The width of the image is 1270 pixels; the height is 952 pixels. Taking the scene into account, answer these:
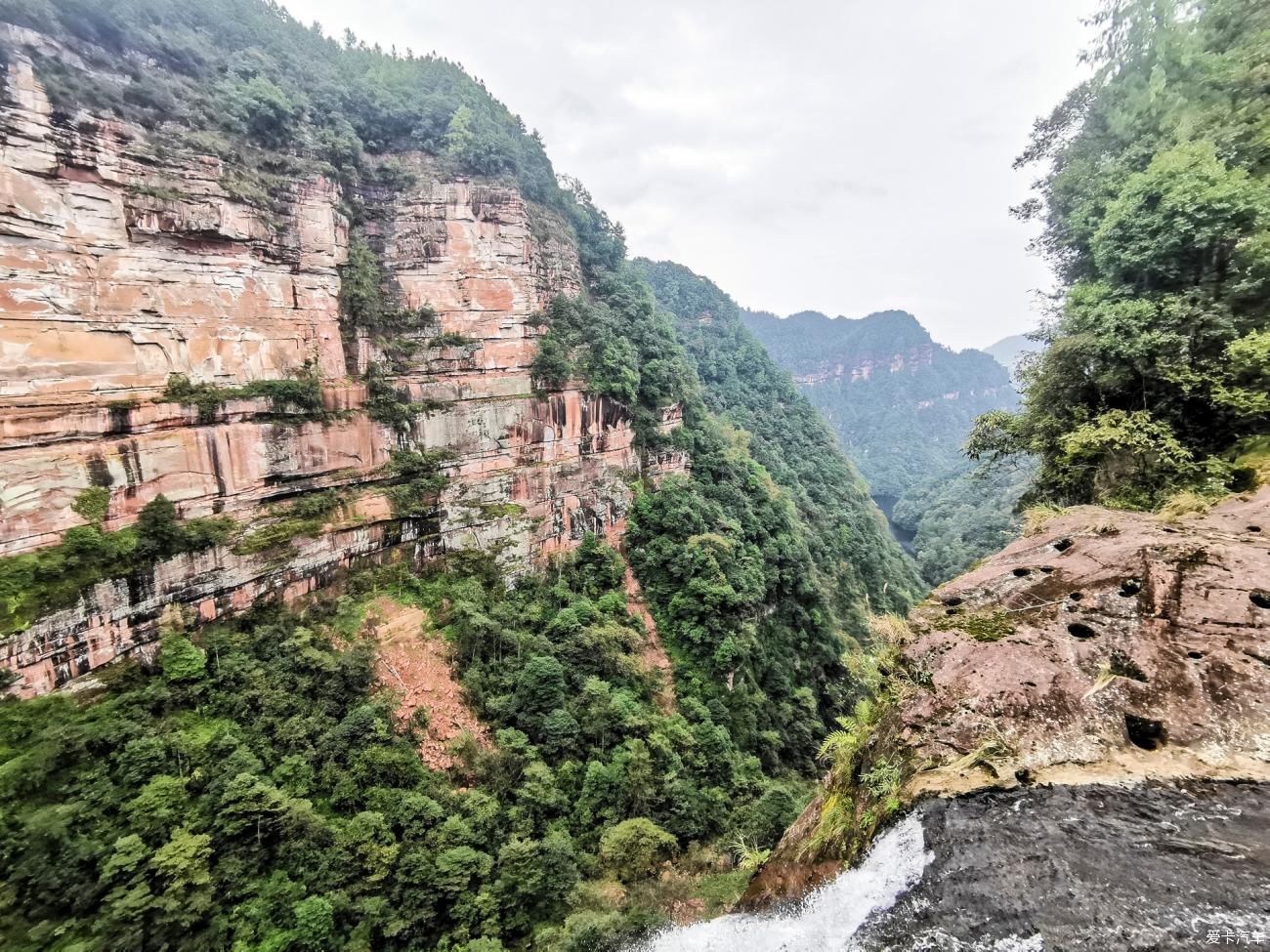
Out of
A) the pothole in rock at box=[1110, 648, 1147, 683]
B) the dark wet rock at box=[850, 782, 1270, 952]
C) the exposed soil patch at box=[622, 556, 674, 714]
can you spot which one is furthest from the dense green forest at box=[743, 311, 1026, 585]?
the dark wet rock at box=[850, 782, 1270, 952]

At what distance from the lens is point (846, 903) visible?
4945mm

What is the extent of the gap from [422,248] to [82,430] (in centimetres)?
1273

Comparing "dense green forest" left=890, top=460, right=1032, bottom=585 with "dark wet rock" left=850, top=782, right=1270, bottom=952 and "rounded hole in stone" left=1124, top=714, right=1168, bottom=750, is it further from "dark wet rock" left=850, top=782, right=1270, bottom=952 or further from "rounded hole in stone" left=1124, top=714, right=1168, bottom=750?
"dark wet rock" left=850, top=782, right=1270, bottom=952

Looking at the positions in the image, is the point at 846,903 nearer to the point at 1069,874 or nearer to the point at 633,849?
the point at 1069,874

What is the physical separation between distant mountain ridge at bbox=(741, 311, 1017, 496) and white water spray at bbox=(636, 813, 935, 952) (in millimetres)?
113113

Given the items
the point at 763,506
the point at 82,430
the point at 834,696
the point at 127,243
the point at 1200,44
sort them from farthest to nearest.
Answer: the point at 763,506 → the point at 834,696 → the point at 127,243 → the point at 82,430 → the point at 1200,44

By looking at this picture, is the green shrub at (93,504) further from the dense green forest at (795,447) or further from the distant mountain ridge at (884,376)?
the distant mountain ridge at (884,376)

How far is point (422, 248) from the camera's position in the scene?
21438 mm

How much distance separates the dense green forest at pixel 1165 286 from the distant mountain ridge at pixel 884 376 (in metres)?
105

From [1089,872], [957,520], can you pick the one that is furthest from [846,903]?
[957,520]

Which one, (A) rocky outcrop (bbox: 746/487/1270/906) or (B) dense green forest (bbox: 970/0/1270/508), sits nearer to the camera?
(A) rocky outcrop (bbox: 746/487/1270/906)

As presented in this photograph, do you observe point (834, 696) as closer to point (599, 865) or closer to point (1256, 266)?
point (599, 865)

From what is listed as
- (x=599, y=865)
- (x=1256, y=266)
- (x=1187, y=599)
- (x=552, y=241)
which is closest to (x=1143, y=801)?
(x=1187, y=599)

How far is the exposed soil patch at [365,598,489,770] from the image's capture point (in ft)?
52.7
